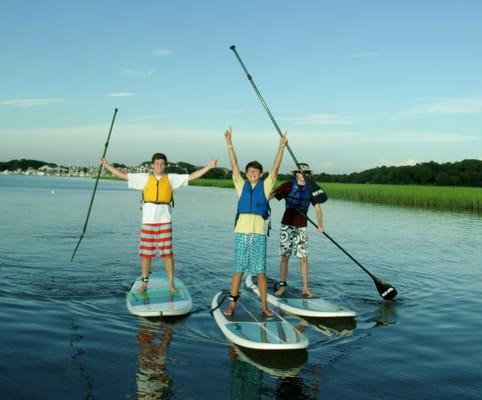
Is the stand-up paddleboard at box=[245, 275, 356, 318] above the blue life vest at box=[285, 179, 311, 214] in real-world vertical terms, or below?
below

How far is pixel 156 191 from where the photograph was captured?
7422mm

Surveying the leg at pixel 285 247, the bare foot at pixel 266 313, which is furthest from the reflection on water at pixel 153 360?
the leg at pixel 285 247

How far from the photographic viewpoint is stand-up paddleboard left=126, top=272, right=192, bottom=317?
23.5 feet

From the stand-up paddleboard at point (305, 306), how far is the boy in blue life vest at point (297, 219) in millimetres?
179

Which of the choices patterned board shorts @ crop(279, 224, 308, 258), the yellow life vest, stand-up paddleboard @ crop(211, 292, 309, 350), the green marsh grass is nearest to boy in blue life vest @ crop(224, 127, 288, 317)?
stand-up paddleboard @ crop(211, 292, 309, 350)

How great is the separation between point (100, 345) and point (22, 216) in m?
19.7

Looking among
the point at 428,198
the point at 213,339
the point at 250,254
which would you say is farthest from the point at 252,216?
the point at 428,198

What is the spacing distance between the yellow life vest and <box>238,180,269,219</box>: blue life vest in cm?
144

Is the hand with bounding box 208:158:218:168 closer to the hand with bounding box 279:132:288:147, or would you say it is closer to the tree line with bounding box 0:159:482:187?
the hand with bounding box 279:132:288:147

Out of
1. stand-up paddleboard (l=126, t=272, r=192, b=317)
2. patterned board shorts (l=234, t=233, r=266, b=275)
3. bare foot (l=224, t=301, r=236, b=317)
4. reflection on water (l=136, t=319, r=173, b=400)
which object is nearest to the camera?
reflection on water (l=136, t=319, r=173, b=400)

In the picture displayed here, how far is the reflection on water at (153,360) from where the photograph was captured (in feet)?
15.6

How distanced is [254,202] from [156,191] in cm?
169

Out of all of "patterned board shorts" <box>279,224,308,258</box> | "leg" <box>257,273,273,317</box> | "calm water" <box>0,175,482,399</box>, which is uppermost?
"patterned board shorts" <box>279,224,308,258</box>

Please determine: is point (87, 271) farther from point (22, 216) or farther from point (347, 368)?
point (22, 216)
